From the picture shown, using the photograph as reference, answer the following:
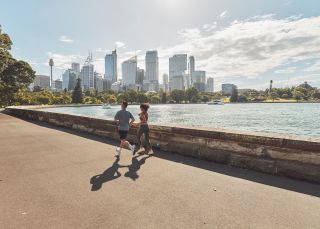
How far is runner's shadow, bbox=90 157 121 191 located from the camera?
5.35 m

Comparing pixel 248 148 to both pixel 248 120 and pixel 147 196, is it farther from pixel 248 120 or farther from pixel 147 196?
pixel 248 120

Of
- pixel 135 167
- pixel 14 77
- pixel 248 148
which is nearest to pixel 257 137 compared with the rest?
pixel 248 148

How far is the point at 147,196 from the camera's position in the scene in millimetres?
4750

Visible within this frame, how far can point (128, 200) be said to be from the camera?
458 centimetres

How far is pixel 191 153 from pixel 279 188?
2971 millimetres

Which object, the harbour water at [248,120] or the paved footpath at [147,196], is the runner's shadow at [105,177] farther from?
the harbour water at [248,120]

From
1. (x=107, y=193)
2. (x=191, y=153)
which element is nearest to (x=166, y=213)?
(x=107, y=193)

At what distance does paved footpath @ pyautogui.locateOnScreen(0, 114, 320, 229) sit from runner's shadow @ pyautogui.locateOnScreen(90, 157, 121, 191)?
0.05 ft

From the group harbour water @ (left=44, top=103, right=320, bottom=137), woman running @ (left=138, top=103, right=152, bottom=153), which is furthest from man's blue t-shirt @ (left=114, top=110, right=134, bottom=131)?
harbour water @ (left=44, top=103, right=320, bottom=137)

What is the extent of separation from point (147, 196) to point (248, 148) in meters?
2.96

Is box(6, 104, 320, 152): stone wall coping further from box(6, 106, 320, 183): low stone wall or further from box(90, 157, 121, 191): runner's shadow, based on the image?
box(90, 157, 121, 191): runner's shadow

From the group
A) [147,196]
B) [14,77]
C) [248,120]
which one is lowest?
[248,120]

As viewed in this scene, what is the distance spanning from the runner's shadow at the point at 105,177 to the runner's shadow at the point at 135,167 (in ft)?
0.83

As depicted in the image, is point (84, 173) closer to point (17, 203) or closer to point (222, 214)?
point (17, 203)
